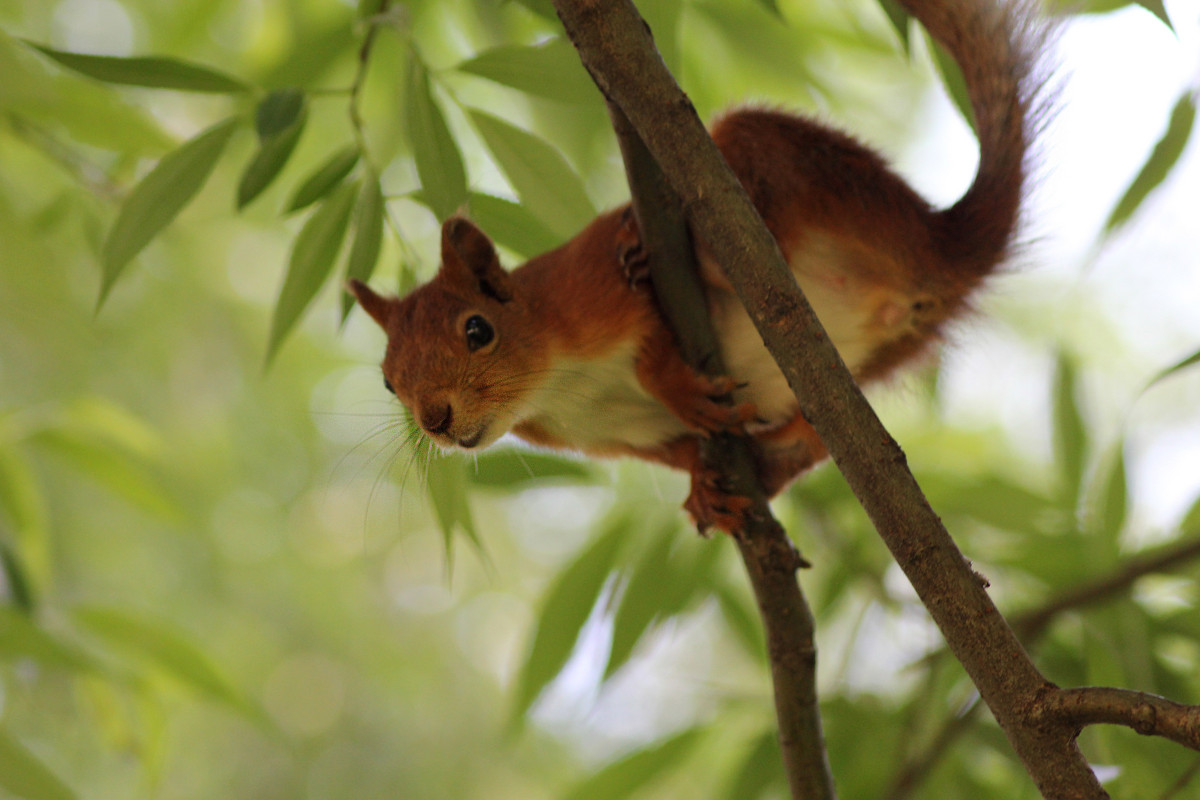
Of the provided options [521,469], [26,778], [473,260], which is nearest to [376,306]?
[473,260]

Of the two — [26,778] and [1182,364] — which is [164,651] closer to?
[26,778]

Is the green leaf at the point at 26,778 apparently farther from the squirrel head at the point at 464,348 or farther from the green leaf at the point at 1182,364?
the green leaf at the point at 1182,364

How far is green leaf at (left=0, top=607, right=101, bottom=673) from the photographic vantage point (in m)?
1.70

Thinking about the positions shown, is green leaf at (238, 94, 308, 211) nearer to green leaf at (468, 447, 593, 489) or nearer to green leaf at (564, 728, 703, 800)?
green leaf at (468, 447, 593, 489)

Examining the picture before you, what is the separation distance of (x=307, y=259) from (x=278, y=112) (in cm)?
27

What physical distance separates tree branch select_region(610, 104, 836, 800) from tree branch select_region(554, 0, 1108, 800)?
131 millimetres

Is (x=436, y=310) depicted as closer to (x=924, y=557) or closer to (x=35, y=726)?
(x=924, y=557)

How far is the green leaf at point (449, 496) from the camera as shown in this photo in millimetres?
1408

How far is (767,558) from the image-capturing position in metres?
1.25

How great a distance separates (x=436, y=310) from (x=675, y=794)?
3991mm

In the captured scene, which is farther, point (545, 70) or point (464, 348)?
point (464, 348)

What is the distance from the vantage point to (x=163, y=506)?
2232mm

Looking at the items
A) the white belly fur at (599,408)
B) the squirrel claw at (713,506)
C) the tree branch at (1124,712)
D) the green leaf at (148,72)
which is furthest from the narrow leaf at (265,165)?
the tree branch at (1124,712)

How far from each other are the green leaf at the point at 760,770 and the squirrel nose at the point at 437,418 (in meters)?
0.87
